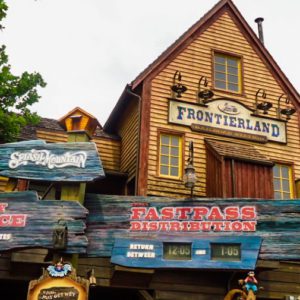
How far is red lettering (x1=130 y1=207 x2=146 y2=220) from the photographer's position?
10.4m

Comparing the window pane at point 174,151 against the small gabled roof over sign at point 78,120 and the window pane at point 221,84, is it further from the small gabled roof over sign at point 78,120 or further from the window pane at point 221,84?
the small gabled roof over sign at point 78,120

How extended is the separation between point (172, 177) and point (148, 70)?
365 centimetres

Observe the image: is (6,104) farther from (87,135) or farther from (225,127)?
(225,127)

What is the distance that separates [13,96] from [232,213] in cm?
696

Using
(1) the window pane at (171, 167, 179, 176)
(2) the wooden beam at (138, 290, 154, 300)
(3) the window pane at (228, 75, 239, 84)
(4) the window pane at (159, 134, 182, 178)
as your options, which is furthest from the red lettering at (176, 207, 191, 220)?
(3) the window pane at (228, 75, 239, 84)

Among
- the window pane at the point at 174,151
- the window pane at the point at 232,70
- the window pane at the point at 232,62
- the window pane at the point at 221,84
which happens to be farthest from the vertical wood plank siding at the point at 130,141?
the window pane at the point at 232,62

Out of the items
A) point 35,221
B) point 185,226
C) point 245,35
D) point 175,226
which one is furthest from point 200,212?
point 245,35

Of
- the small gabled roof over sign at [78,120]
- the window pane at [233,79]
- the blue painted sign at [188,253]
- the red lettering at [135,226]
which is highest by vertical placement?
the window pane at [233,79]

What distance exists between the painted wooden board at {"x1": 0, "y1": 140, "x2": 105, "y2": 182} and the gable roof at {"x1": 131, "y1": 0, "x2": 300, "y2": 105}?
6.47 metres

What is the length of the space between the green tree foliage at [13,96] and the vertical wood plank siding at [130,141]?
3383mm

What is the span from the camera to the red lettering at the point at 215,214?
10492 mm

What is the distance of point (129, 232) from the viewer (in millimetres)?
10297

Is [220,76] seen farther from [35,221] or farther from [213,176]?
→ [35,221]

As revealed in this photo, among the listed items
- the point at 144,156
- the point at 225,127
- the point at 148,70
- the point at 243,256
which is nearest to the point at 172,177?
the point at 144,156
